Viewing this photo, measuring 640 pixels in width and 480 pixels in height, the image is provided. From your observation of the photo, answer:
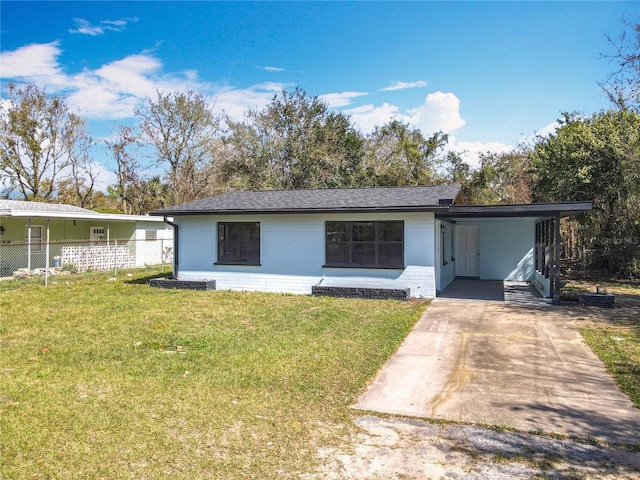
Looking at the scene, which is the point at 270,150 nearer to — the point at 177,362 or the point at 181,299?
the point at 181,299

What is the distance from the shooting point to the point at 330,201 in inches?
504

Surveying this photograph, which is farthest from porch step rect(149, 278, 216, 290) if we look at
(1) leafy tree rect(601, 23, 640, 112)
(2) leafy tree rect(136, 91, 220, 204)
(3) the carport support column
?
(2) leafy tree rect(136, 91, 220, 204)

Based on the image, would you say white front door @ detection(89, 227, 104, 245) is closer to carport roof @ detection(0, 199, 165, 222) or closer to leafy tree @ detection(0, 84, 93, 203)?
carport roof @ detection(0, 199, 165, 222)

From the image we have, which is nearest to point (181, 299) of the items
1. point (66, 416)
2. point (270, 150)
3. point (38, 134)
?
point (66, 416)

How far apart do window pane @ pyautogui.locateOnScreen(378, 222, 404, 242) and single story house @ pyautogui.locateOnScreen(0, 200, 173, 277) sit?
10283 mm

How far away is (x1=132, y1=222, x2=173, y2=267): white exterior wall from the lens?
21.4 m

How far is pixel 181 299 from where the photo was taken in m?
11.3

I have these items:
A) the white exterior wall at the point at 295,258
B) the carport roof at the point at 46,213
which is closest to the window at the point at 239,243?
the white exterior wall at the point at 295,258

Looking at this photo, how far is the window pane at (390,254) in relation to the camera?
11711 mm

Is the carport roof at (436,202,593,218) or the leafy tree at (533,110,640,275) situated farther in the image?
the leafy tree at (533,110,640,275)

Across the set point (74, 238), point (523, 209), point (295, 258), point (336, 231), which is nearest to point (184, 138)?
point (74, 238)

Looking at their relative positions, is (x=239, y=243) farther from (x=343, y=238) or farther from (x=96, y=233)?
(x=96, y=233)

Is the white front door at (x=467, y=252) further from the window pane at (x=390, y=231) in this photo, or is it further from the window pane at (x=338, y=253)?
the window pane at (x=338, y=253)

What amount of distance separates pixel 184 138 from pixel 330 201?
799 inches
